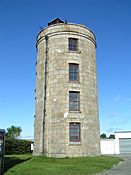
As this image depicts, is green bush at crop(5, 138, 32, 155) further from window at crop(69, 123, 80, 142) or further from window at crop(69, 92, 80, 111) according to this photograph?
window at crop(69, 92, 80, 111)

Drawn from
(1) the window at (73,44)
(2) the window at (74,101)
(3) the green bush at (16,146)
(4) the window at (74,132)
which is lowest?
(3) the green bush at (16,146)

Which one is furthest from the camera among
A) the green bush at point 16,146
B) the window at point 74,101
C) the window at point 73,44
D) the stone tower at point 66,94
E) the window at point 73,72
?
the green bush at point 16,146

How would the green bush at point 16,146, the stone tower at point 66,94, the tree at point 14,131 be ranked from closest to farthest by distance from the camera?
the stone tower at point 66,94 < the green bush at point 16,146 < the tree at point 14,131

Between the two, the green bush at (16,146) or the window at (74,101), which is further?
the green bush at (16,146)

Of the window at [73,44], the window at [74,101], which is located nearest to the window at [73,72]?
the window at [74,101]

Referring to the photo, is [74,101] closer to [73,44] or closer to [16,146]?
[73,44]

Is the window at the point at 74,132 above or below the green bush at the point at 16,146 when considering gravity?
above

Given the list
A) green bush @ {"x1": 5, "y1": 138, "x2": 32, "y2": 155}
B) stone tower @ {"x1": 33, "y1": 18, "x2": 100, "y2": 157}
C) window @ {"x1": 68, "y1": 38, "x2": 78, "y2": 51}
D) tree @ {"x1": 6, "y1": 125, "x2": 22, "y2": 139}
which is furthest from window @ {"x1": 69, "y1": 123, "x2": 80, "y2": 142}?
tree @ {"x1": 6, "y1": 125, "x2": 22, "y2": 139}

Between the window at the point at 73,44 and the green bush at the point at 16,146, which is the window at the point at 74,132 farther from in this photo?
the green bush at the point at 16,146

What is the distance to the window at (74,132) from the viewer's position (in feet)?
82.0

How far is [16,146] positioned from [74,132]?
13497 mm

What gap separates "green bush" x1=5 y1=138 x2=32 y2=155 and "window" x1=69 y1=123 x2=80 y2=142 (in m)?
12.9

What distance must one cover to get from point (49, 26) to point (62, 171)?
1809 centimetres

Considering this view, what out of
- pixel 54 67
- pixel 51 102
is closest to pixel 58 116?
pixel 51 102
